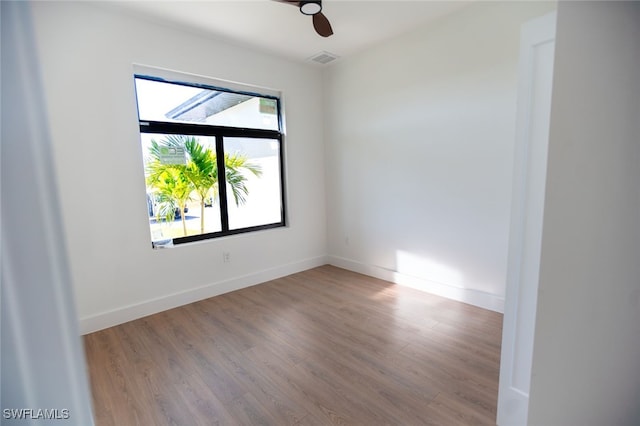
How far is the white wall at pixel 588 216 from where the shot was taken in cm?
65

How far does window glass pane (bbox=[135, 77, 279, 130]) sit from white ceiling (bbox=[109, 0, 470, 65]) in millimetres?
561

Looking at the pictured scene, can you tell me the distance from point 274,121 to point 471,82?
223 centimetres

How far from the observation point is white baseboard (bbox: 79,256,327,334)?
8.64 feet

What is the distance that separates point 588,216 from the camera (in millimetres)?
698

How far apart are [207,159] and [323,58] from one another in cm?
189

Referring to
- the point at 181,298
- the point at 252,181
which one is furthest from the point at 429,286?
the point at 181,298

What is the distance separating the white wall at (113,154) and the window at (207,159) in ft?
0.47

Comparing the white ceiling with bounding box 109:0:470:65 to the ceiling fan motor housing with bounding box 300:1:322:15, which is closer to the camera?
the ceiling fan motor housing with bounding box 300:1:322:15

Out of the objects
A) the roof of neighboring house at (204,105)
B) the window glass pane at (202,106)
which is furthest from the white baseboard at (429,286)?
the roof of neighboring house at (204,105)

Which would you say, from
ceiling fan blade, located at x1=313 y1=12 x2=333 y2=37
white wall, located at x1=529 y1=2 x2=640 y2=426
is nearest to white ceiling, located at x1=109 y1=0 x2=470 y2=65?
ceiling fan blade, located at x1=313 y1=12 x2=333 y2=37

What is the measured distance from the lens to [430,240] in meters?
3.23

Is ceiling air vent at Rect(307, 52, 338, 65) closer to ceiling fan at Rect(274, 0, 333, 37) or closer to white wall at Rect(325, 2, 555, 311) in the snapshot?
white wall at Rect(325, 2, 555, 311)

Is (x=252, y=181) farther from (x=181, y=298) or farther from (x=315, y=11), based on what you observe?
(x=315, y=11)

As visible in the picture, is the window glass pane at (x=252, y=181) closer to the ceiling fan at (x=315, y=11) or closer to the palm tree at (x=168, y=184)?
the palm tree at (x=168, y=184)
